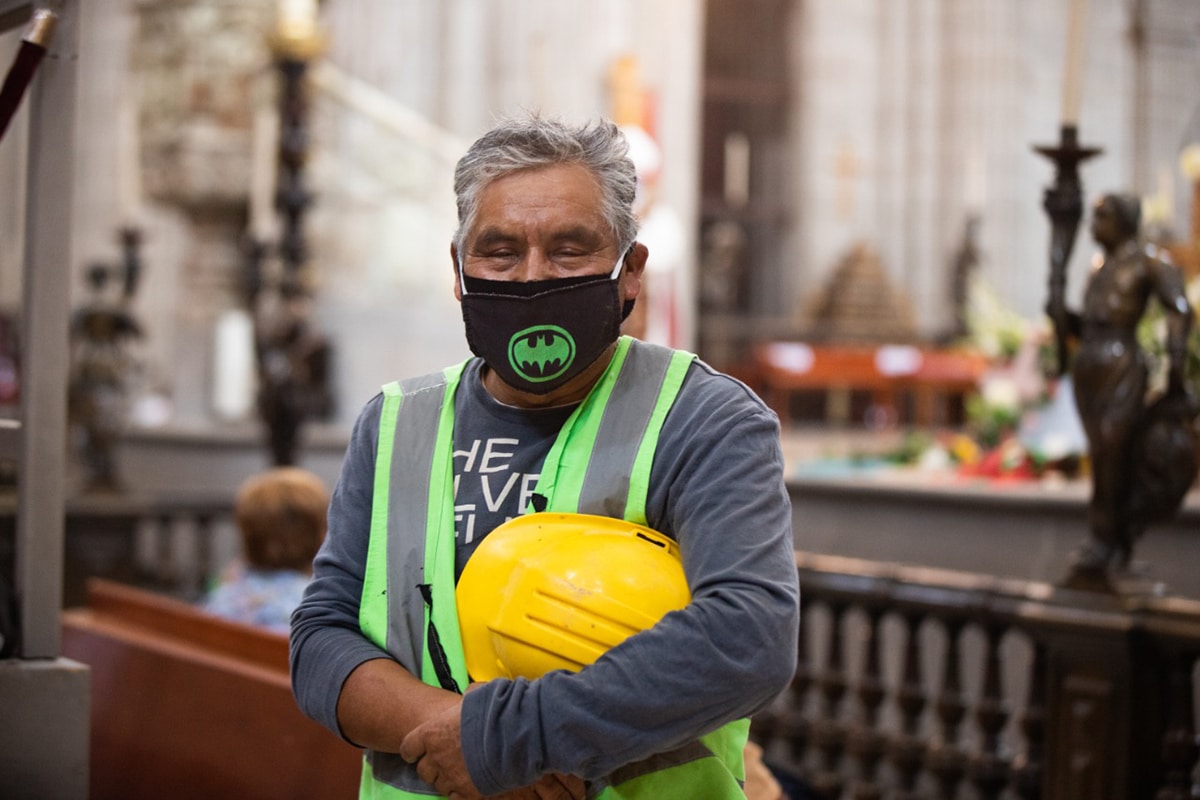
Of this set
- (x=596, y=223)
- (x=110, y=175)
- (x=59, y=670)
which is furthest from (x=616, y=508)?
(x=110, y=175)

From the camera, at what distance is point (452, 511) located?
72.4 inches

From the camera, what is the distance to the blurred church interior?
614 centimetres

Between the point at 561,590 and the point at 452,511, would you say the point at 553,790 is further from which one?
the point at 452,511

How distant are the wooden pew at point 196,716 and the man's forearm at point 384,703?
1192mm

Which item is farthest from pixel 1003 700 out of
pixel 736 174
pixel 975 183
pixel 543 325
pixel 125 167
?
pixel 125 167

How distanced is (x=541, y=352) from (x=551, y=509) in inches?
7.9

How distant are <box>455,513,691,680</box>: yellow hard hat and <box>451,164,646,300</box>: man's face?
320 mm

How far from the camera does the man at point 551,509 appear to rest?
1597 millimetres

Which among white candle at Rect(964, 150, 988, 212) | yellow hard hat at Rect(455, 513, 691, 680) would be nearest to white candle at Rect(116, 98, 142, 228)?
white candle at Rect(964, 150, 988, 212)

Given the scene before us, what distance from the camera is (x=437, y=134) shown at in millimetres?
11344

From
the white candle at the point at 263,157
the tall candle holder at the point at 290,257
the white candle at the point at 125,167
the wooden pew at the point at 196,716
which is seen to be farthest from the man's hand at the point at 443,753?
the white candle at the point at 125,167

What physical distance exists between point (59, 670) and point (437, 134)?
936 cm

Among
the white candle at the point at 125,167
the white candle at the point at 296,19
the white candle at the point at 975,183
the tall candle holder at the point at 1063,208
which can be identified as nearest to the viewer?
the tall candle holder at the point at 1063,208

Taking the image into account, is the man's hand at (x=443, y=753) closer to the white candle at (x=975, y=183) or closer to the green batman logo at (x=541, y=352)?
the green batman logo at (x=541, y=352)
